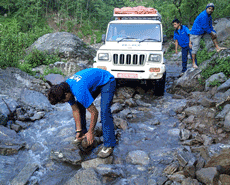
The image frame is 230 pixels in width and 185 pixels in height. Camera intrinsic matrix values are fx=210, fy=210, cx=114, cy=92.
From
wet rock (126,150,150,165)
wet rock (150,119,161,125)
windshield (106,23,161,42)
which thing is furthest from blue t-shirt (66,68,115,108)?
windshield (106,23,161,42)

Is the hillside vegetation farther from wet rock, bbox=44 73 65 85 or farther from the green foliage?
the green foliage

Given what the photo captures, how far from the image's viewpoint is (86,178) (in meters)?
2.85

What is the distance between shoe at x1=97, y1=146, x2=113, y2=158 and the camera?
3279mm

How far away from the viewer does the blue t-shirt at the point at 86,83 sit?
8.91ft

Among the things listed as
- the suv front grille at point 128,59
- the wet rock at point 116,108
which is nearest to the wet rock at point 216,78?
the suv front grille at point 128,59

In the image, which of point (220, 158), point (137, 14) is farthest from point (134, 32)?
point (220, 158)

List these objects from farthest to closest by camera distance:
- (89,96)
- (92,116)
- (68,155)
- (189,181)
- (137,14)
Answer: (137,14) → (68,155) → (92,116) → (89,96) → (189,181)

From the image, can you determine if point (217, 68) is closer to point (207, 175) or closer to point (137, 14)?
point (137, 14)

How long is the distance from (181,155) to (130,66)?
10.9ft

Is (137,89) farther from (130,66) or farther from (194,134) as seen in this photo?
(194,134)

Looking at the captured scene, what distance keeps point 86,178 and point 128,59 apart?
3.67 meters

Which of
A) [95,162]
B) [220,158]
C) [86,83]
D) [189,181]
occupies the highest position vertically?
[86,83]

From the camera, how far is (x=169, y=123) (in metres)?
4.64

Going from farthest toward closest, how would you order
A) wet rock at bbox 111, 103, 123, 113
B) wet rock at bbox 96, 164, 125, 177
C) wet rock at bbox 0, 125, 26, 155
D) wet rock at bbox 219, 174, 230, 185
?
1. wet rock at bbox 111, 103, 123, 113
2. wet rock at bbox 0, 125, 26, 155
3. wet rock at bbox 96, 164, 125, 177
4. wet rock at bbox 219, 174, 230, 185
